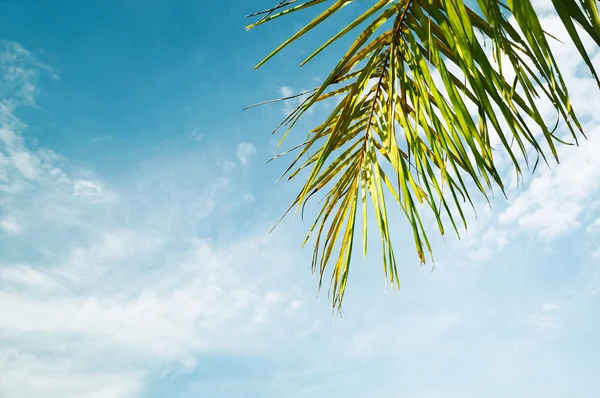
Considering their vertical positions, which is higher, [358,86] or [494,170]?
[358,86]

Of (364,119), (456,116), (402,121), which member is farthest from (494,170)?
(364,119)

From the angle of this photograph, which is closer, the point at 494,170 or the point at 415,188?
the point at 494,170

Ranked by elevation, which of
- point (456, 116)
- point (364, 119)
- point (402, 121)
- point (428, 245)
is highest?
point (364, 119)

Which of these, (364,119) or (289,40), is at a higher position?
(364,119)

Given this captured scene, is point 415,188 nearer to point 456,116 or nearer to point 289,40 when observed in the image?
point 456,116

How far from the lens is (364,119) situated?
1.37 m

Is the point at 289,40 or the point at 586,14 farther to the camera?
the point at 289,40

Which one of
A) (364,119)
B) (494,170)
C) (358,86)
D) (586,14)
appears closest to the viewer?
(586,14)

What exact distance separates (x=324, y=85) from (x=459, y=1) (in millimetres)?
297

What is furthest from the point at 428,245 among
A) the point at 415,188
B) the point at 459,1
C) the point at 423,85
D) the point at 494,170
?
the point at 459,1

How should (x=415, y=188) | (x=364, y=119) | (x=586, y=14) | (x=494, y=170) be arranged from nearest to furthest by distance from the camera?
(x=586, y=14) < (x=494, y=170) < (x=415, y=188) < (x=364, y=119)

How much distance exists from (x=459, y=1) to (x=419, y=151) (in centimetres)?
38

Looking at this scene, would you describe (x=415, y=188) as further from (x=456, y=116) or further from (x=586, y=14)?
(x=586, y=14)

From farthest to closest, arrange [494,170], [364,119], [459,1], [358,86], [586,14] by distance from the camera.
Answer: [364,119]
[358,86]
[494,170]
[459,1]
[586,14]
